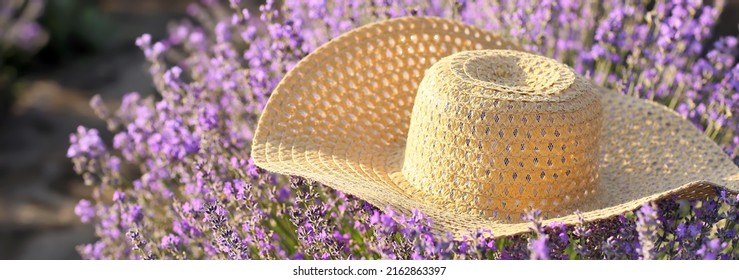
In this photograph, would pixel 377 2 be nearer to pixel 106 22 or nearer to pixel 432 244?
pixel 432 244

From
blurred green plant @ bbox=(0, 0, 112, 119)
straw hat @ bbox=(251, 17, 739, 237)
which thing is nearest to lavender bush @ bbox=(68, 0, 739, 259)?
straw hat @ bbox=(251, 17, 739, 237)

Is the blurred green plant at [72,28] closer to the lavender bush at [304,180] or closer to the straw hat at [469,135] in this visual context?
the lavender bush at [304,180]

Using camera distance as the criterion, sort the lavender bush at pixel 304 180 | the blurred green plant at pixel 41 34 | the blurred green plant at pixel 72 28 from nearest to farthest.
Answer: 1. the lavender bush at pixel 304 180
2. the blurred green plant at pixel 41 34
3. the blurred green plant at pixel 72 28

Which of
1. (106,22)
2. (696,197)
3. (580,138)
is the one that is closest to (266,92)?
(580,138)

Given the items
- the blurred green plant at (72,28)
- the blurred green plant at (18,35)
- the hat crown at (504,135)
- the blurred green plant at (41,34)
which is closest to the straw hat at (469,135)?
the hat crown at (504,135)

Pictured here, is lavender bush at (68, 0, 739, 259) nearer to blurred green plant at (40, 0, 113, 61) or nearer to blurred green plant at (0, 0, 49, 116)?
blurred green plant at (0, 0, 49, 116)
